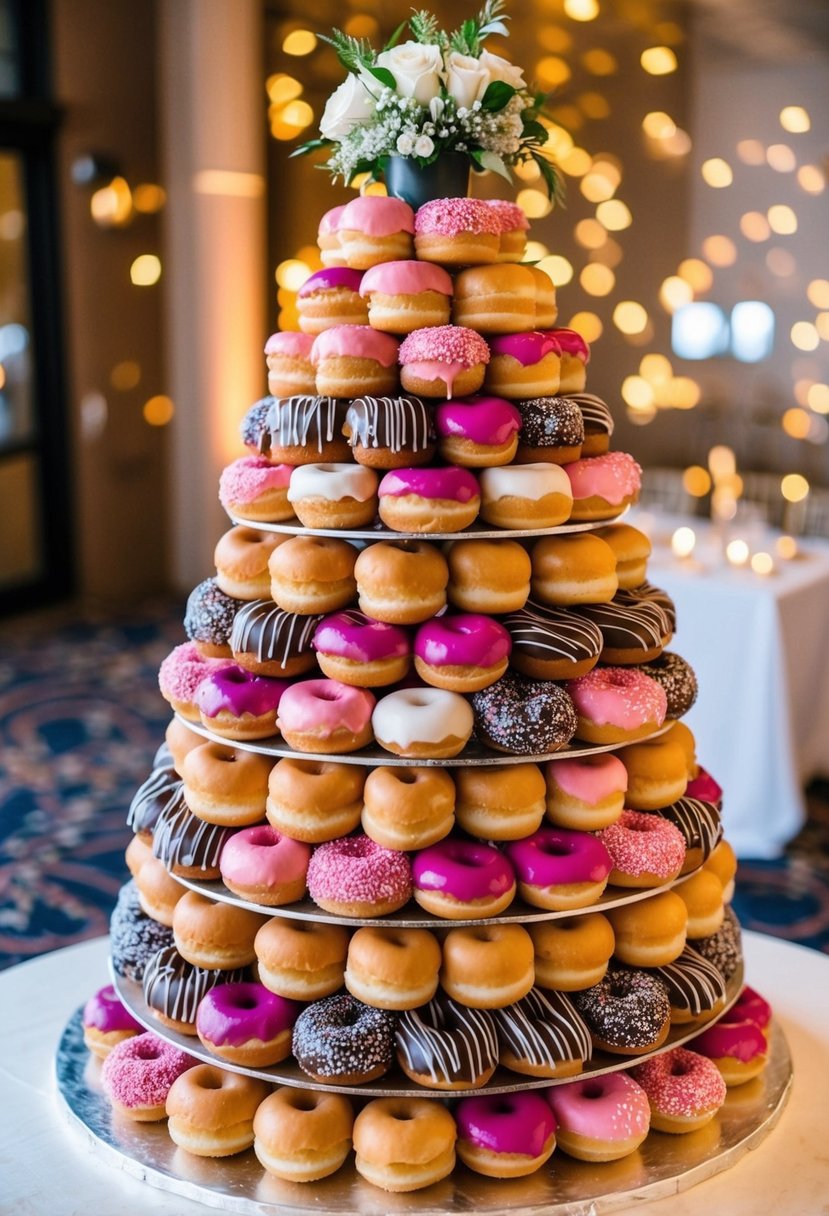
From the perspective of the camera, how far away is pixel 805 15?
5.77m

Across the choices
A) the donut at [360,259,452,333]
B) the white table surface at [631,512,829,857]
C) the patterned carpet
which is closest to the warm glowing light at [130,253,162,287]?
the patterned carpet

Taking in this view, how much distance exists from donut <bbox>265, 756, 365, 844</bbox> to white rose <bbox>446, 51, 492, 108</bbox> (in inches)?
42.2

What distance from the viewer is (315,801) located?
1870mm

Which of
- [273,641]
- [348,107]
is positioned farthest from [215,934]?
[348,107]

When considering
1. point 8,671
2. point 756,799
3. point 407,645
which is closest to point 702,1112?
point 407,645

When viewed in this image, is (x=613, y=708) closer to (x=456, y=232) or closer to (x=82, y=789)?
(x=456, y=232)

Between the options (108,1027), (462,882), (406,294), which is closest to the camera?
(462,882)

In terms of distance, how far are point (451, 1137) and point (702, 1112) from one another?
0.43m

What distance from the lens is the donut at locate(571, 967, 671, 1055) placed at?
1.93m

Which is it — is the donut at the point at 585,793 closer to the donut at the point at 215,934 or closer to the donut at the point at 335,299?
the donut at the point at 215,934

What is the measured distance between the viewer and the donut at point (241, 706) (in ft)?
6.24

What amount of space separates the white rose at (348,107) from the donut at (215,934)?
1.29m

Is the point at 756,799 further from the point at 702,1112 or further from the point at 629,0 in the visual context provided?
the point at 629,0

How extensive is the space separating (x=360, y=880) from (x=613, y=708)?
482 mm
